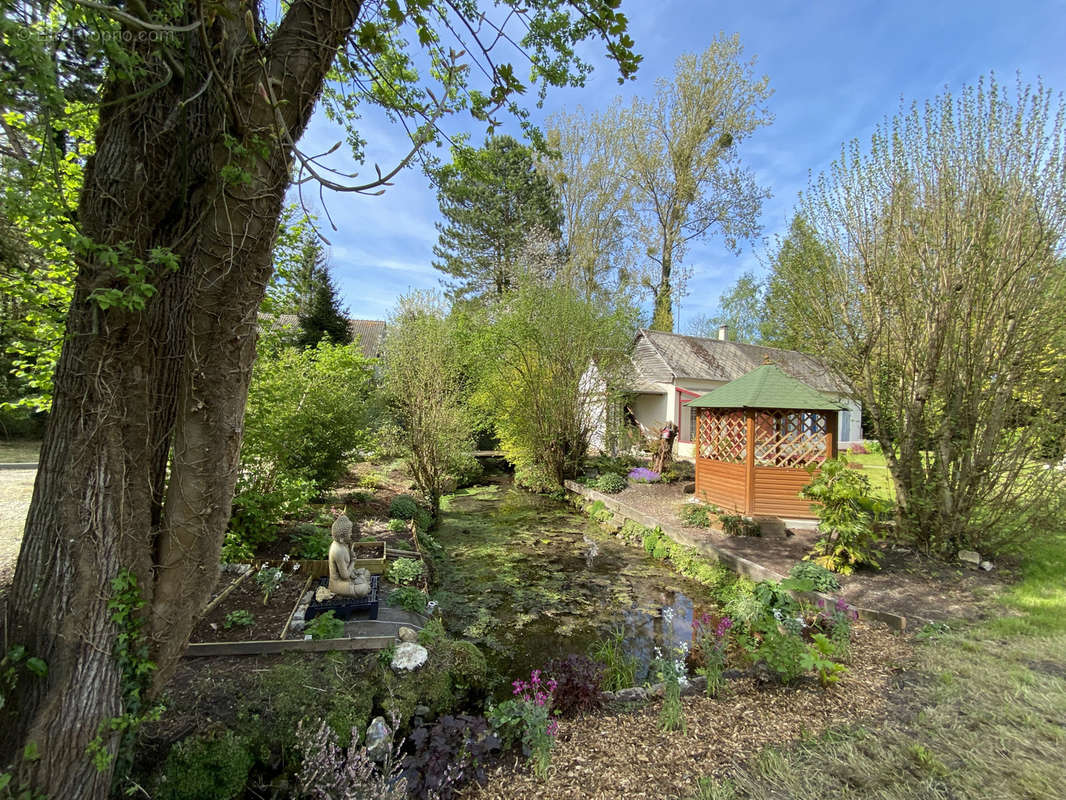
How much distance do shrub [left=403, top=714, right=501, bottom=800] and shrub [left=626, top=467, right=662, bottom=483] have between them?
10373 mm

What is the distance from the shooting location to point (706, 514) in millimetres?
9031

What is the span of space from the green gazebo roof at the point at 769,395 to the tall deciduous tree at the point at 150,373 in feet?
27.7

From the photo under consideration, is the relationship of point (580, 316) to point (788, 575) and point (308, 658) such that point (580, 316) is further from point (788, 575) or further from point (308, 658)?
point (308, 658)

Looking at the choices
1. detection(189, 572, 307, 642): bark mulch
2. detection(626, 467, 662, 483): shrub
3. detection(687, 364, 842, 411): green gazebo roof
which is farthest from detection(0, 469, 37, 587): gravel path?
detection(626, 467, 662, 483): shrub

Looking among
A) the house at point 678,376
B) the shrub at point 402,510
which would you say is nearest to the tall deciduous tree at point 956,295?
the shrub at point 402,510

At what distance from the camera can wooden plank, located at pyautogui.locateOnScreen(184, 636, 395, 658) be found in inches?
141

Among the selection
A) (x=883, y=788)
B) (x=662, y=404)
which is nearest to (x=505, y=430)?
(x=662, y=404)

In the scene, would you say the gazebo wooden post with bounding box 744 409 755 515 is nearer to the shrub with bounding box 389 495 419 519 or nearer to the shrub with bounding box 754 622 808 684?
the shrub with bounding box 754 622 808 684

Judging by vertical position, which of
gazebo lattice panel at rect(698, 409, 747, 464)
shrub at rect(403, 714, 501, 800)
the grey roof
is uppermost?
the grey roof

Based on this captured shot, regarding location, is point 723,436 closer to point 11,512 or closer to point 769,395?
point 769,395

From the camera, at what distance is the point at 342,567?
14.6ft

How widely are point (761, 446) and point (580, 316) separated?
6314 mm

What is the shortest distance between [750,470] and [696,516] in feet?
4.79

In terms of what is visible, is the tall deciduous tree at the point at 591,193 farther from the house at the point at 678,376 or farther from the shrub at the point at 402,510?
the shrub at the point at 402,510
